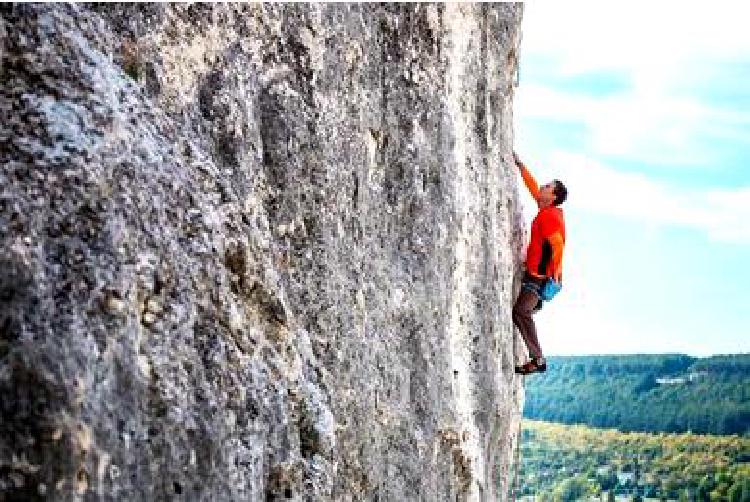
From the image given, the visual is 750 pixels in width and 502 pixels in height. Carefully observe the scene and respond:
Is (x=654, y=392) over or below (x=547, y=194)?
over

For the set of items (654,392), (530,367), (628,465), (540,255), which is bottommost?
(628,465)

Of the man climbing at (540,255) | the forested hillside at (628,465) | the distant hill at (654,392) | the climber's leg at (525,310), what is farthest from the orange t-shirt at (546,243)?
the distant hill at (654,392)

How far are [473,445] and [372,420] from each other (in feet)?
11.9

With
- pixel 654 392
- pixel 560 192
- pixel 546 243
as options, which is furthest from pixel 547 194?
pixel 654 392

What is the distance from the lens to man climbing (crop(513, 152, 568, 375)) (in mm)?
16625

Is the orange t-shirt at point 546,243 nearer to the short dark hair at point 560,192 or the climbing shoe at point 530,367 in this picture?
the short dark hair at point 560,192

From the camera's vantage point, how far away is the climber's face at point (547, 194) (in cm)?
1666

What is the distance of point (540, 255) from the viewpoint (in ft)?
55.8

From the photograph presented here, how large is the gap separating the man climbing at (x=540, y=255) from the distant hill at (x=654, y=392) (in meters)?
92.9

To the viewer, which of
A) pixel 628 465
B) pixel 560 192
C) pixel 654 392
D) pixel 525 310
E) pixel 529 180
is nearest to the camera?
pixel 560 192

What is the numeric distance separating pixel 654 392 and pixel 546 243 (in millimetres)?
100611

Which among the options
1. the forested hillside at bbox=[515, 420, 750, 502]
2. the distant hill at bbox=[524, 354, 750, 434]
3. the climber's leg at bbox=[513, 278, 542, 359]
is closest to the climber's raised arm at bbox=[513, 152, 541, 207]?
the climber's leg at bbox=[513, 278, 542, 359]

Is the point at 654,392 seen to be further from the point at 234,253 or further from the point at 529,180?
the point at 234,253

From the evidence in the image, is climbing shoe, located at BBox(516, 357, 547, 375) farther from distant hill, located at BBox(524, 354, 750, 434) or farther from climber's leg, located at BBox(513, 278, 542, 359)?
distant hill, located at BBox(524, 354, 750, 434)
